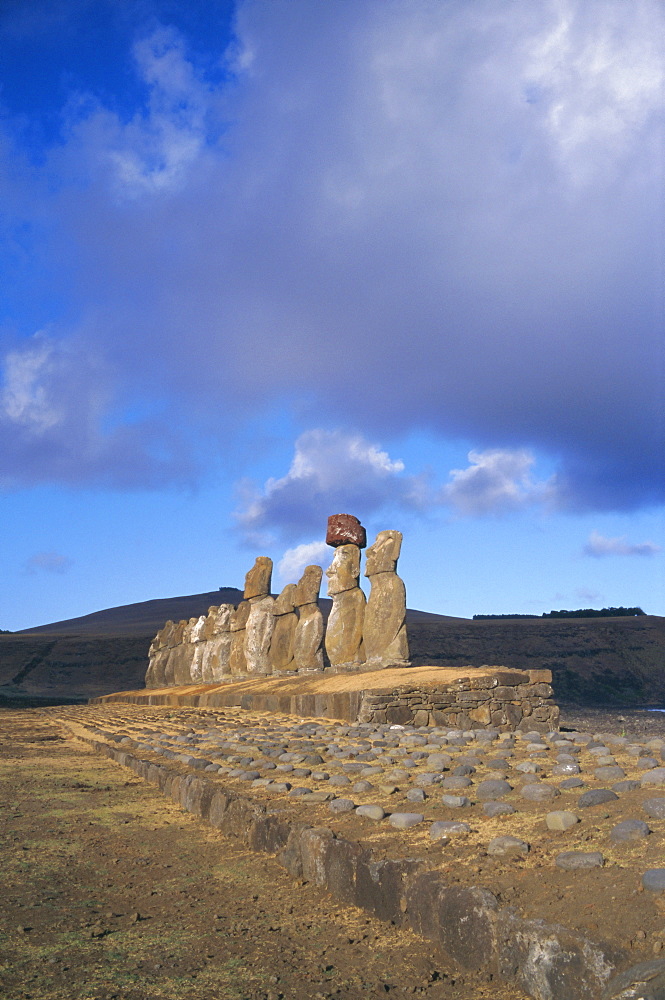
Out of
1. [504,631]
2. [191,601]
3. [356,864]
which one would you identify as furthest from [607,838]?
[191,601]

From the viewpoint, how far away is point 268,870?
436 cm

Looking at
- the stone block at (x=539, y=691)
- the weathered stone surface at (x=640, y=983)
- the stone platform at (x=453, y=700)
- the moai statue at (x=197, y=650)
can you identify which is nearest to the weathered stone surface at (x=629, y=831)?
the weathered stone surface at (x=640, y=983)

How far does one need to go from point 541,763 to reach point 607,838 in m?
2.29

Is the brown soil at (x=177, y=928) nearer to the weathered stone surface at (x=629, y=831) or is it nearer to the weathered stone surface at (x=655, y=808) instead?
the weathered stone surface at (x=629, y=831)

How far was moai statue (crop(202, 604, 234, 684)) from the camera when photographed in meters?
23.5

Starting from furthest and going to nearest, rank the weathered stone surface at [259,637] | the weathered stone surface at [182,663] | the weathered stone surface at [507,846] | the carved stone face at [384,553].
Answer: the weathered stone surface at [182,663], the weathered stone surface at [259,637], the carved stone face at [384,553], the weathered stone surface at [507,846]

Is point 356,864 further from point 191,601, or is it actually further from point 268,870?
point 191,601

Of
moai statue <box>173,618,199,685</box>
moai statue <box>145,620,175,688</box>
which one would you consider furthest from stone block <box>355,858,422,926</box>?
moai statue <box>145,620,175,688</box>

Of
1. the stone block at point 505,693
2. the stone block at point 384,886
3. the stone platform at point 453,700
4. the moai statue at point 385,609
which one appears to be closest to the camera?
the stone block at point 384,886

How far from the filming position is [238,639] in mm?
22594

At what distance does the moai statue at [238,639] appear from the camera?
2198 cm

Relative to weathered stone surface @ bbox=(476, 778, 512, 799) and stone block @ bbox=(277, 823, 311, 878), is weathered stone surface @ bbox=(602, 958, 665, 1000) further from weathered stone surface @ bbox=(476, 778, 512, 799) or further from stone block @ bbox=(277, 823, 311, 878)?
weathered stone surface @ bbox=(476, 778, 512, 799)

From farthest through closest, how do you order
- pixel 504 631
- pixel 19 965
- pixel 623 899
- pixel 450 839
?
pixel 504 631, pixel 450 839, pixel 19 965, pixel 623 899

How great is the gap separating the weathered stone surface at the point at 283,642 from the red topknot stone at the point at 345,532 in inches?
112
